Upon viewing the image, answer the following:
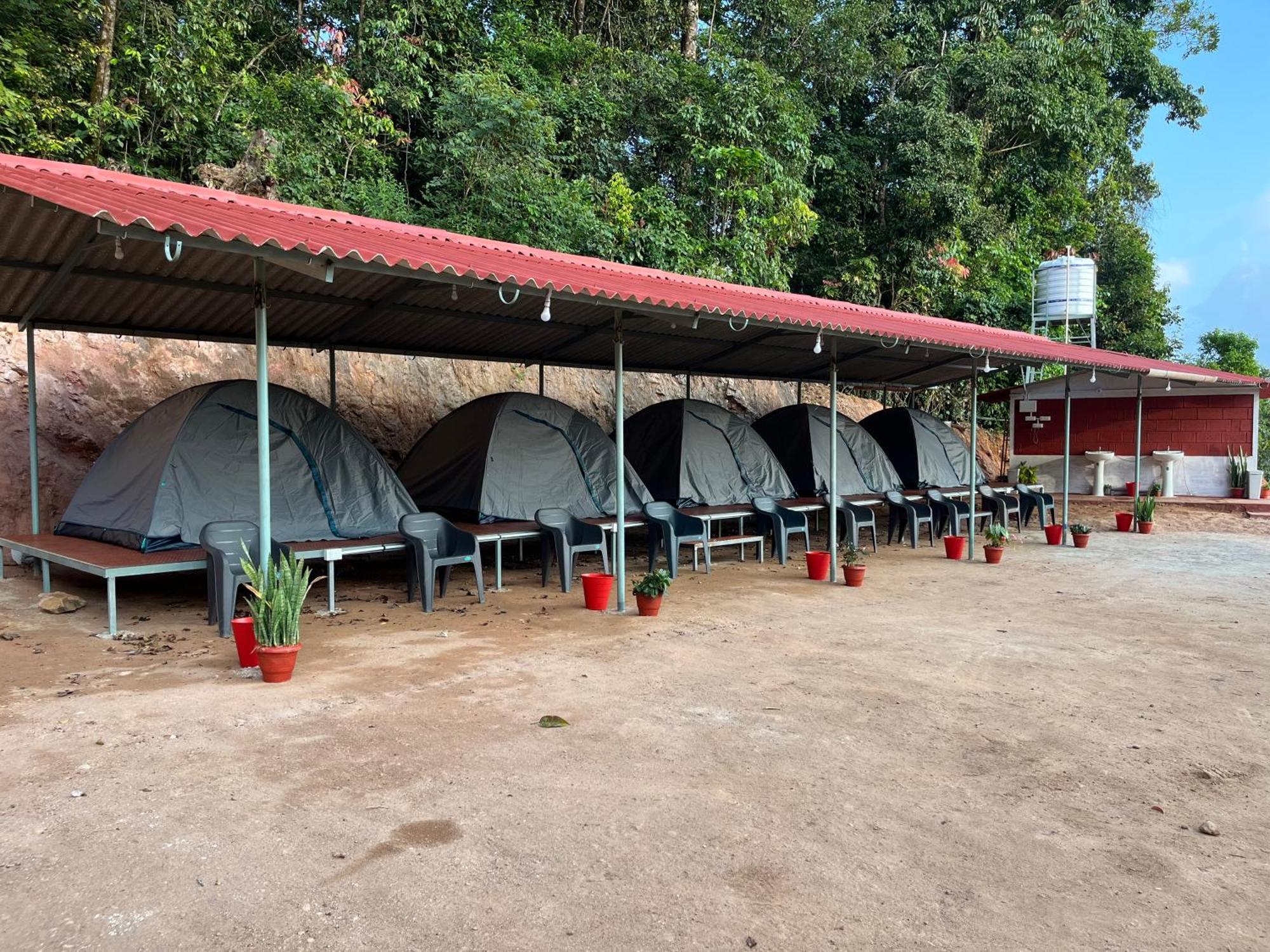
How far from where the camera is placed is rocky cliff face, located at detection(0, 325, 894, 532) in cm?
979

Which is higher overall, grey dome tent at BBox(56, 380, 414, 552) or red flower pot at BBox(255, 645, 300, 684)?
grey dome tent at BBox(56, 380, 414, 552)

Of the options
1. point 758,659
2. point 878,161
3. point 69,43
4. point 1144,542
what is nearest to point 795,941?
point 758,659

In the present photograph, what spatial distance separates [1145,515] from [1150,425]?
4.30 meters

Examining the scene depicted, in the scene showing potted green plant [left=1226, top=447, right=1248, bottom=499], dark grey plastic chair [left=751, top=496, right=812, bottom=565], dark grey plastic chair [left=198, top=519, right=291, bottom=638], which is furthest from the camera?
potted green plant [left=1226, top=447, right=1248, bottom=499]

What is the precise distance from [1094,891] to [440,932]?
6.68ft

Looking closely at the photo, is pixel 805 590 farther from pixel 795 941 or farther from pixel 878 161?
pixel 878 161

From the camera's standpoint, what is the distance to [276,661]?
5.04 metres

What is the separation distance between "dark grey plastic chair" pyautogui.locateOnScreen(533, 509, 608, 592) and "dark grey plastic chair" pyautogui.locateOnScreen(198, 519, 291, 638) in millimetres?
2603

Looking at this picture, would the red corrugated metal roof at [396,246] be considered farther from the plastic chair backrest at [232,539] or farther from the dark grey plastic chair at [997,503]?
the dark grey plastic chair at [997,503]

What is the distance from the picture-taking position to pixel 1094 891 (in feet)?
9.29

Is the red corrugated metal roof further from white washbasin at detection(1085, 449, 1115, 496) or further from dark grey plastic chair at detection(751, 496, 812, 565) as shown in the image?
white washbasin at detection(1085, 449, 1115, 496)

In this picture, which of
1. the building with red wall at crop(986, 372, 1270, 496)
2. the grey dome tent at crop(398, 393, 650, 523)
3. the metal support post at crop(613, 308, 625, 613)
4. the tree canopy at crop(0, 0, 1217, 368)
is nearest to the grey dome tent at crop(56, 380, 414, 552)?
the grey dome tent at crop(398, 393, 650, 523)

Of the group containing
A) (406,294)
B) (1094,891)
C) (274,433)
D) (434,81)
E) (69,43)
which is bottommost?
(1094,891)

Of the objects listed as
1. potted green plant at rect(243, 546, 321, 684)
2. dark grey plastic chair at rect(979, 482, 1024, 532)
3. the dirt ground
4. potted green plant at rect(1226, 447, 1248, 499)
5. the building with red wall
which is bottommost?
the dirt ground
